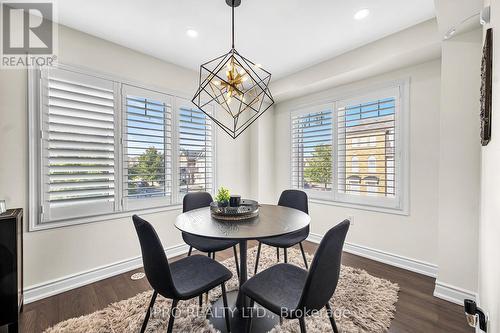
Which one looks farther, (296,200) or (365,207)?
(365,207)

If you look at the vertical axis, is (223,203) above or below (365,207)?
above

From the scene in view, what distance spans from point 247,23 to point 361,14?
1069 mm

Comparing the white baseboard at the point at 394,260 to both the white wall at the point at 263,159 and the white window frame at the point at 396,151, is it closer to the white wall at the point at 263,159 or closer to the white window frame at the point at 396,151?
the white window frame at the point at 396,151

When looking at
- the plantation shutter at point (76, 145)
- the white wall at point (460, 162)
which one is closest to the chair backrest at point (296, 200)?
the white wall at point (460, 162)

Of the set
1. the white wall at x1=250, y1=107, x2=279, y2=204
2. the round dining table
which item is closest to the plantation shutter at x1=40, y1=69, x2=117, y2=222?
the round dining table

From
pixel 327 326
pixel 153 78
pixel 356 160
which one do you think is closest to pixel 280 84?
pixel 356 160

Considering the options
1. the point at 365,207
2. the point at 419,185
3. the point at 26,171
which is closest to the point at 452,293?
the point at 419,185

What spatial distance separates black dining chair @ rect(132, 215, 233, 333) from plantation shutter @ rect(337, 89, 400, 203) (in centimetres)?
230

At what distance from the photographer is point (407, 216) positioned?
2711 mm

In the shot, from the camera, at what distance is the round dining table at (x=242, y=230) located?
1428 millimetres

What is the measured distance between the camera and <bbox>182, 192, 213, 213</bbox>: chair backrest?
2.54m

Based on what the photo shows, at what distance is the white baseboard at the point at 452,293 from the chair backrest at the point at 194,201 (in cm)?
247

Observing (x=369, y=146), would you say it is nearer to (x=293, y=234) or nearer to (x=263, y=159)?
(x=293, y=234)

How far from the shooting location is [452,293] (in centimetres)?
205
